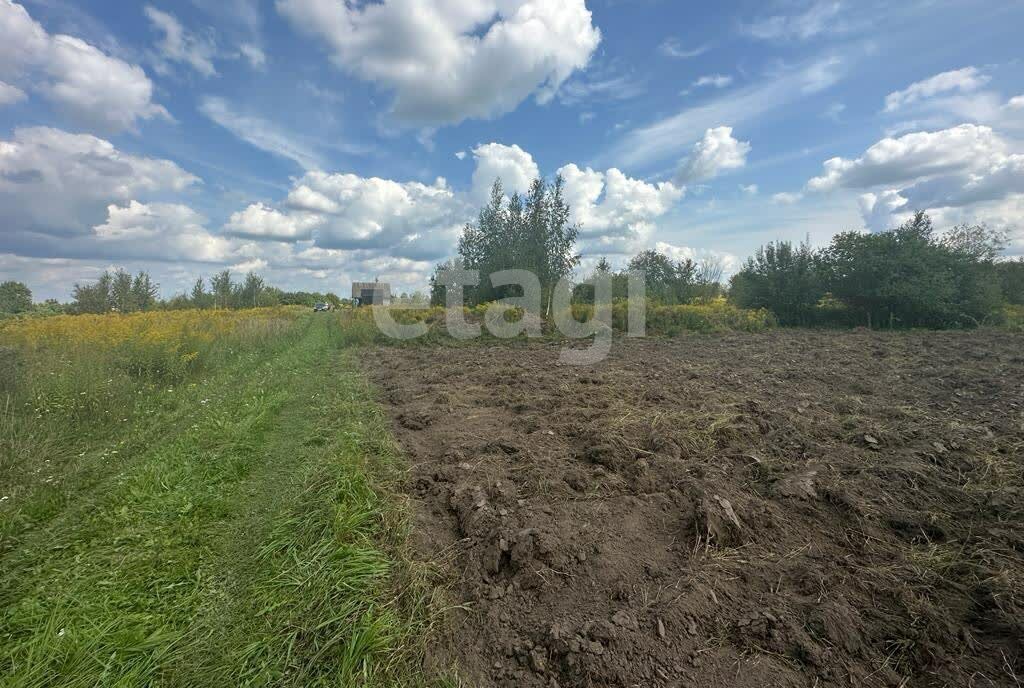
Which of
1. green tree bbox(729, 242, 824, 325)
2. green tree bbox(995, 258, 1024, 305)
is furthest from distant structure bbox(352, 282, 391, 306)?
green tree bbox(995, 258, 1024, 305)

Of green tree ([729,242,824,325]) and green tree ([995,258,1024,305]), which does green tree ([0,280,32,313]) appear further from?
green tree ([995,258,1024,305])

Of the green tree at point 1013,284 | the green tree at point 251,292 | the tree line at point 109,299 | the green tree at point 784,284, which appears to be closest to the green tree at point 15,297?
the tree line at point 109,299

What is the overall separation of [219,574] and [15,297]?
75.6 ft

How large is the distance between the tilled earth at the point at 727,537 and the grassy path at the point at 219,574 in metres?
0.31

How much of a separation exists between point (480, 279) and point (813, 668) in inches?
839

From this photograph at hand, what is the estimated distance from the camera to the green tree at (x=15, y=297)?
1536cm

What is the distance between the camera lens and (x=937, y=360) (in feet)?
27.2

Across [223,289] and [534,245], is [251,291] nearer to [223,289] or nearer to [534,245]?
[223,289]

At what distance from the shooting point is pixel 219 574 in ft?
7.98

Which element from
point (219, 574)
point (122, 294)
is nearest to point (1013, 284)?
point (219, 574)

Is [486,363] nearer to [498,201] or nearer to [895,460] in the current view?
[895,460]

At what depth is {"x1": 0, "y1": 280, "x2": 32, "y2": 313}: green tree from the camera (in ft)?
50.4

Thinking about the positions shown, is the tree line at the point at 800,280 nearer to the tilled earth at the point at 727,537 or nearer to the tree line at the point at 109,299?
the tree line at the point at 109,299

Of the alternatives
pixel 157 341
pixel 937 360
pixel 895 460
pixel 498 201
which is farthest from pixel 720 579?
pixel 498 201
